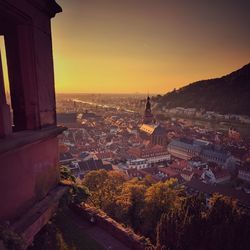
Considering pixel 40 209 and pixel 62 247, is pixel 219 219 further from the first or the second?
pixel 40 209

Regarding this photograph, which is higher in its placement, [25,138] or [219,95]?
[25,138]

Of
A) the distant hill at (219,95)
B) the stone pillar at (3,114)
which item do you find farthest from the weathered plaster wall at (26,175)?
the distant hill at (219,95)

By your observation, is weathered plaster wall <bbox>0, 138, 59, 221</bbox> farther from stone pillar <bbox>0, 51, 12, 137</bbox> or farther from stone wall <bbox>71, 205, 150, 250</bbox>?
stone wall <bbox>71, 205, 150, 250</bbox>

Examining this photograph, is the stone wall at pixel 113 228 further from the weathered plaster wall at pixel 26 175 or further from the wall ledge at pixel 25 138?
the wall ledge at pixel 25 138

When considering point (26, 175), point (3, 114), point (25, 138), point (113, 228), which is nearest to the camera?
point (3, 114)

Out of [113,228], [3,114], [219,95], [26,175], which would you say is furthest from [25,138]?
[219,95]

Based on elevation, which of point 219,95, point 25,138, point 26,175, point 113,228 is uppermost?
point 25,138

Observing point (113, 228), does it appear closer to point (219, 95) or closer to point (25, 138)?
point (25, 138)

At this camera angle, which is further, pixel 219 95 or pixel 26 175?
pixel 219 95
